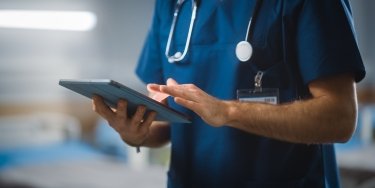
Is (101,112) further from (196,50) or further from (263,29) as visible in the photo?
(263,29)

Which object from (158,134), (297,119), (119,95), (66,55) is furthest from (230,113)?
(66,55)

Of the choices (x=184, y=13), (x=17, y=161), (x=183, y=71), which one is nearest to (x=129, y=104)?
(x=183, y=71)

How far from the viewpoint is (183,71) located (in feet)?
3.75

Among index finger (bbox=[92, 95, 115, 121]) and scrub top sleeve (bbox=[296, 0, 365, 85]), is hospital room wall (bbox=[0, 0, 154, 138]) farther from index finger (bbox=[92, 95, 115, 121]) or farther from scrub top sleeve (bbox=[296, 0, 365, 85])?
scrub top sleeve (bbox=[296, 0, 365, 85])

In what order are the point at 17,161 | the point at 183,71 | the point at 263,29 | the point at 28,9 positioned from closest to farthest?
the point at 263,29 → the point at 183,71 → the point at 17,161 → the point at 28,9

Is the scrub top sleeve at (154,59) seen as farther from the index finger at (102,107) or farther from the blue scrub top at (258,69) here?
the index finger at (102,107)

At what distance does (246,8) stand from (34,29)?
9.82 feet

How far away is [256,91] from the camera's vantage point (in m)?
1.04

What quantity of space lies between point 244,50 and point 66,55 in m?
3.11

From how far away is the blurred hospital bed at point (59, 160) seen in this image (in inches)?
104

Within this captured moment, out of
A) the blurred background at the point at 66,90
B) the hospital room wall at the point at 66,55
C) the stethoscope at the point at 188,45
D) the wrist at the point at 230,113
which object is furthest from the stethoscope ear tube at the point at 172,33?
the hospital room wall at the point at 66,55

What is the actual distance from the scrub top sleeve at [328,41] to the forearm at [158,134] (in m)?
0.52

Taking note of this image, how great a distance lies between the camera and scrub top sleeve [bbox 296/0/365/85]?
94 centimetres

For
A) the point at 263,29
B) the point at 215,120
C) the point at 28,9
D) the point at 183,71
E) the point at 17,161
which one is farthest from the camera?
the point at 28,9
